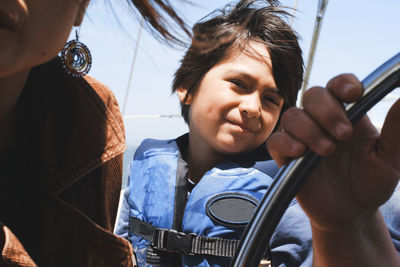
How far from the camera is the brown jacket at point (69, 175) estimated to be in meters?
0.91

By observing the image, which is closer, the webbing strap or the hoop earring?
the hoop earring

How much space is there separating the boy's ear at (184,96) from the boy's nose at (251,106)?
34 cm

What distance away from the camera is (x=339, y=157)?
2.33ft

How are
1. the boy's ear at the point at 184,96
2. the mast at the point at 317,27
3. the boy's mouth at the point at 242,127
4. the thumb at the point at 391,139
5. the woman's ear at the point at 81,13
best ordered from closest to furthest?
the thumb at the point at 391,139, the woman's ear at the point at 81,13, the boy's mouth at the point at 242,127, the boy's ear at the point at 184,96, the mast at the point at 317,27

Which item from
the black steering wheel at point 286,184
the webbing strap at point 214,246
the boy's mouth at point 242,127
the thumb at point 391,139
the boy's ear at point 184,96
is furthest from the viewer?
the boy's ear at point 184,96

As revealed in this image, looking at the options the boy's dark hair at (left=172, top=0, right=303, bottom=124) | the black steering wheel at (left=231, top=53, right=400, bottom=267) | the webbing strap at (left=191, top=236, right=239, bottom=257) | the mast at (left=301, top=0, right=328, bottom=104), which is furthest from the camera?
the mast at (left=301, top=0, right=328, bottom=104)

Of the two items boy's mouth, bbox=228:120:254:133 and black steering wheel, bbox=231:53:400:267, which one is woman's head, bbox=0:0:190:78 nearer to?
black steering wheel, bbox=231:53:400:267

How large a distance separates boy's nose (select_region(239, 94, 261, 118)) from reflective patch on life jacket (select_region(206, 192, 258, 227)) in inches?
10.9

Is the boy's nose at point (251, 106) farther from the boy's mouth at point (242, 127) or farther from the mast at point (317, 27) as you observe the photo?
the mast at point (317, 27)

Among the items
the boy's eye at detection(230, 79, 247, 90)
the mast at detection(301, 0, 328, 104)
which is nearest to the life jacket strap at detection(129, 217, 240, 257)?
the boy's eye at detection(230, 79, 247, 90)

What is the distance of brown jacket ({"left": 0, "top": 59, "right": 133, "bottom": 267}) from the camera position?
91 centimetres

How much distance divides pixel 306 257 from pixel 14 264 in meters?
0.75

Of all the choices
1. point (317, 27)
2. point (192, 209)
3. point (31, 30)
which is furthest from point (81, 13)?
point (317, 27)

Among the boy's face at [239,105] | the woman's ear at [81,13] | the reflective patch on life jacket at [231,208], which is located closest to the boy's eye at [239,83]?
the boy's face at [239,105]
